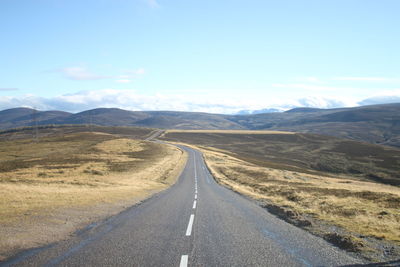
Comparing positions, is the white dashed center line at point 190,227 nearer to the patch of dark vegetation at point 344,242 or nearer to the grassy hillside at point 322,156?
the patch of dark vegetation at point 344,242

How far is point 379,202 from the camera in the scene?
20109 millimetres

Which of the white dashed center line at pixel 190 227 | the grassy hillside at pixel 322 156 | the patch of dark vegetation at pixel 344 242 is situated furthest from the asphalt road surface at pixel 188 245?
the grassy hillside at pixel 322 156

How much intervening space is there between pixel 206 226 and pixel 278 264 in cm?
482

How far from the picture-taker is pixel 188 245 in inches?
372

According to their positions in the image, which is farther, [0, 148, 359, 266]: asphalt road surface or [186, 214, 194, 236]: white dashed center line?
[186, 214, 194, 236]: white dashed center line

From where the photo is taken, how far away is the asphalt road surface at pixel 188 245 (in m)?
8.02

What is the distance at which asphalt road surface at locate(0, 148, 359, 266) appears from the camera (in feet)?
26.3

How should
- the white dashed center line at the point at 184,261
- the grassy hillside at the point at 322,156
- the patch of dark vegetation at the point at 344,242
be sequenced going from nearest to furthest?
the white dashed center line at the point at 184,261, the patch of dark vegetation at the point at 344,242, the grassy hillside at the point at 322,156

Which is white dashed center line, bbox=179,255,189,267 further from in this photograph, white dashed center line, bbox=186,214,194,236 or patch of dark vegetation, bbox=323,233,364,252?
patch of dark vegetation, bbox=323,233,364,252

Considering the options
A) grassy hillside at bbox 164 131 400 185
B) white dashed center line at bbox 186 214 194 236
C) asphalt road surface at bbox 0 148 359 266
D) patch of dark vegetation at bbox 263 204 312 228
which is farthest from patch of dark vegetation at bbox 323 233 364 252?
grassy hillside at bbox 164 131 400 185

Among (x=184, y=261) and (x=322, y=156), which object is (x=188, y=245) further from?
(x=322, y=156)

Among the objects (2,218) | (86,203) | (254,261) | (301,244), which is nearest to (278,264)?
(254,261)

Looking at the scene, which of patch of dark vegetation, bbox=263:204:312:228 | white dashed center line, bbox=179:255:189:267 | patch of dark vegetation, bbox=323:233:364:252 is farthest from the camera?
patch of dark vegetation, bbox=263:204:312:228

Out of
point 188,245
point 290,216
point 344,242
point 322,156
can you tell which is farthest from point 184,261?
point 322,156
